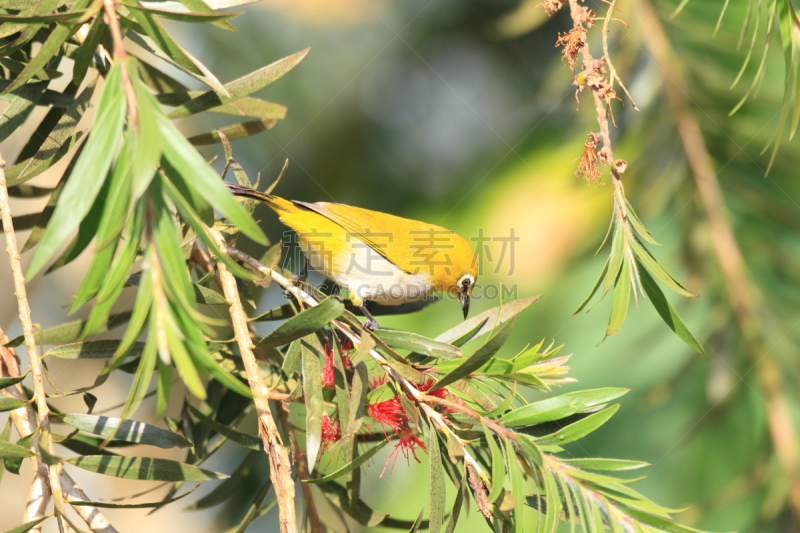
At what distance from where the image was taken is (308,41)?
2.19 meters

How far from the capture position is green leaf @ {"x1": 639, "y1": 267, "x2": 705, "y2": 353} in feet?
1.93

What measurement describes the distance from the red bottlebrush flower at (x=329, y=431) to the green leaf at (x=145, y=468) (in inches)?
8.2

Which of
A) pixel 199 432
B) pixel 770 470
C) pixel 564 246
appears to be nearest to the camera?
pixel 199 432

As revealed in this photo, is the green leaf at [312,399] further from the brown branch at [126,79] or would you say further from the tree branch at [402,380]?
the brown branch at [126,79]

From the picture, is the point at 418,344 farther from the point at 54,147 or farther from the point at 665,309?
the point at 54,147

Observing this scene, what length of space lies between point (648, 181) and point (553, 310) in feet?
1.42

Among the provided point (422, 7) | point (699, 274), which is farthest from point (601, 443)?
point (422, 7)

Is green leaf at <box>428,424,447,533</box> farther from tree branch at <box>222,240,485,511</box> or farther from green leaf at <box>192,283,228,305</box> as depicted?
green leaf at <box>192,283,228,305</box>

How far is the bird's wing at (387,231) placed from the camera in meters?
1.77

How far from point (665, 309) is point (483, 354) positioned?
23 centimetres

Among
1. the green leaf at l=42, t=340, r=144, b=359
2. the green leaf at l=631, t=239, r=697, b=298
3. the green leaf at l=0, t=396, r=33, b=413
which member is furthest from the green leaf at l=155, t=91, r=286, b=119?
the green leaf at l=631, t=239, r=697, b=298

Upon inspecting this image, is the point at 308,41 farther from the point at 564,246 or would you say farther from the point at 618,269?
the point at 618,269

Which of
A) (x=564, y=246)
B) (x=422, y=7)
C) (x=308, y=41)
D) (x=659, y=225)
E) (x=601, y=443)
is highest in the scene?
(x=422, y=7)

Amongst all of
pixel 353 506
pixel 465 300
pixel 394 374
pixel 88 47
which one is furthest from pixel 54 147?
pixel 465 300
